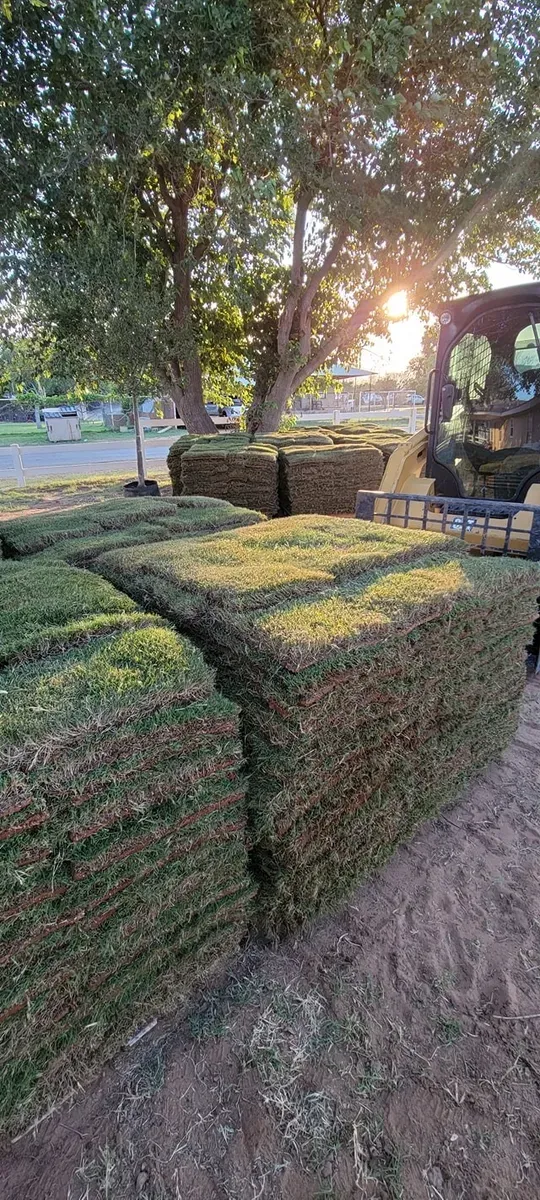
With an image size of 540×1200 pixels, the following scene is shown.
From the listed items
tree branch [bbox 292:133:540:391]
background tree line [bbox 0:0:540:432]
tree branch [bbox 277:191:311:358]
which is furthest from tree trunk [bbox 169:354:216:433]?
tree branch [bbox 292:133:540:391]

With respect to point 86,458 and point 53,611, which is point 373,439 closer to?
point 53,611

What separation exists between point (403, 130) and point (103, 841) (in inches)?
403

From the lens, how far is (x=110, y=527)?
3471mm

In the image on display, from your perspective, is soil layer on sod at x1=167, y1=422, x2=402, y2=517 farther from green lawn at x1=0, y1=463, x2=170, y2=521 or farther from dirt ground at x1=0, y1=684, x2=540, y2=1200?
dirt ground at x1=0, y1=684, x2=540, y2=1200

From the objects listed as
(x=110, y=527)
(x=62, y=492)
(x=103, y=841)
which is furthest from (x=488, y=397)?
(x=62, y=492)

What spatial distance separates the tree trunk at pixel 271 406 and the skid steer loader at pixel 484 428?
23.8 ft

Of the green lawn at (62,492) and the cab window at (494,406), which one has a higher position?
the cab window at (494,406)

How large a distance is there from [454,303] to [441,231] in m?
5.90

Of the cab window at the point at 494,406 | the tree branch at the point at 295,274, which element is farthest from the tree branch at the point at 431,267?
the cab window at the point at 494,406

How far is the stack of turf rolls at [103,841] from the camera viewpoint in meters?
1.23

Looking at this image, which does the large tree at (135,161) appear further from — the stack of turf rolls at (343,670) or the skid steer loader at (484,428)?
the stack of turf rolls at (343,670)

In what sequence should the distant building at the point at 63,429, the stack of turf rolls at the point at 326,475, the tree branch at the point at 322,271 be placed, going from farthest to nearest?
the distant building at the point at 63,429 < the tree branch at the point at 322,271 < the stack of turf rolls at the point at 326,475

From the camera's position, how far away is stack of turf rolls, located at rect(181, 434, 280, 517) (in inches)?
323

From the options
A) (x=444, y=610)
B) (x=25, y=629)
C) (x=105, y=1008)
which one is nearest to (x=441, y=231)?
(x=444, y=610)
